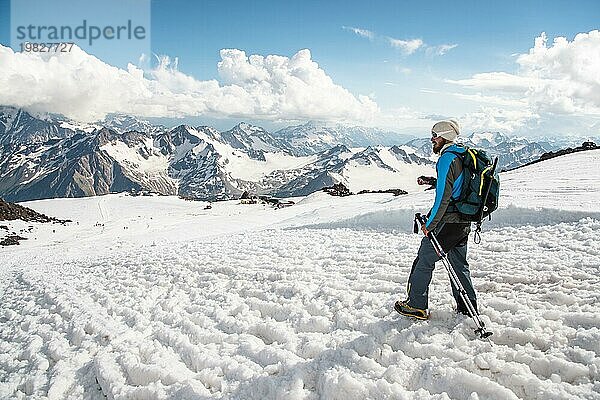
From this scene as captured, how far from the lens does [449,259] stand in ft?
22.5

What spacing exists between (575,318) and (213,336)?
251 inches

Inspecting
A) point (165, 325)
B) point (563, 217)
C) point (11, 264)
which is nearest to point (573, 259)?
point (563, 217)

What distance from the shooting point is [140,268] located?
46.4ft

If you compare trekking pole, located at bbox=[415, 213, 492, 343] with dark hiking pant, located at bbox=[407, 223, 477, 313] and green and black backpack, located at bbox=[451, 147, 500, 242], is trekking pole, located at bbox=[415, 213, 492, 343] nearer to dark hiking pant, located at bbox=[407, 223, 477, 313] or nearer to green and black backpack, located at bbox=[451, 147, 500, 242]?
dark hiking pant, located at bbox=[407, 223, 477, 313]

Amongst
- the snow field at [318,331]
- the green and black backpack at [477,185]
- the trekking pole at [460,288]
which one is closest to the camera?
the snow field at [318,331]

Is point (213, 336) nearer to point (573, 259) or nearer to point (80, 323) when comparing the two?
point (80, 323)

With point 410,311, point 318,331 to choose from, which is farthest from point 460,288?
point 318,331

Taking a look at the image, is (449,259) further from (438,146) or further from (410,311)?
(438,146)

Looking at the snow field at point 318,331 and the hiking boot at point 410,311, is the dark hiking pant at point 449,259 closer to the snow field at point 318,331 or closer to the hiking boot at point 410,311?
the hiking boot at point 410,311

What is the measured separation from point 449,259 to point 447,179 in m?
1.55

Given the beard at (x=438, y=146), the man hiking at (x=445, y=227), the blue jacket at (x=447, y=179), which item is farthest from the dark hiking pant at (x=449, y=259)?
the beard at (x=438, y=146)

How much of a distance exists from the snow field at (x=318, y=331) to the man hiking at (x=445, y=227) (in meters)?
0.44

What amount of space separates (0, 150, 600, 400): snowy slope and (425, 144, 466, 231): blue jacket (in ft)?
6.84

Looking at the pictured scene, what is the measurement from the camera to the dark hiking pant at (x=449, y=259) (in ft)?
21.6
